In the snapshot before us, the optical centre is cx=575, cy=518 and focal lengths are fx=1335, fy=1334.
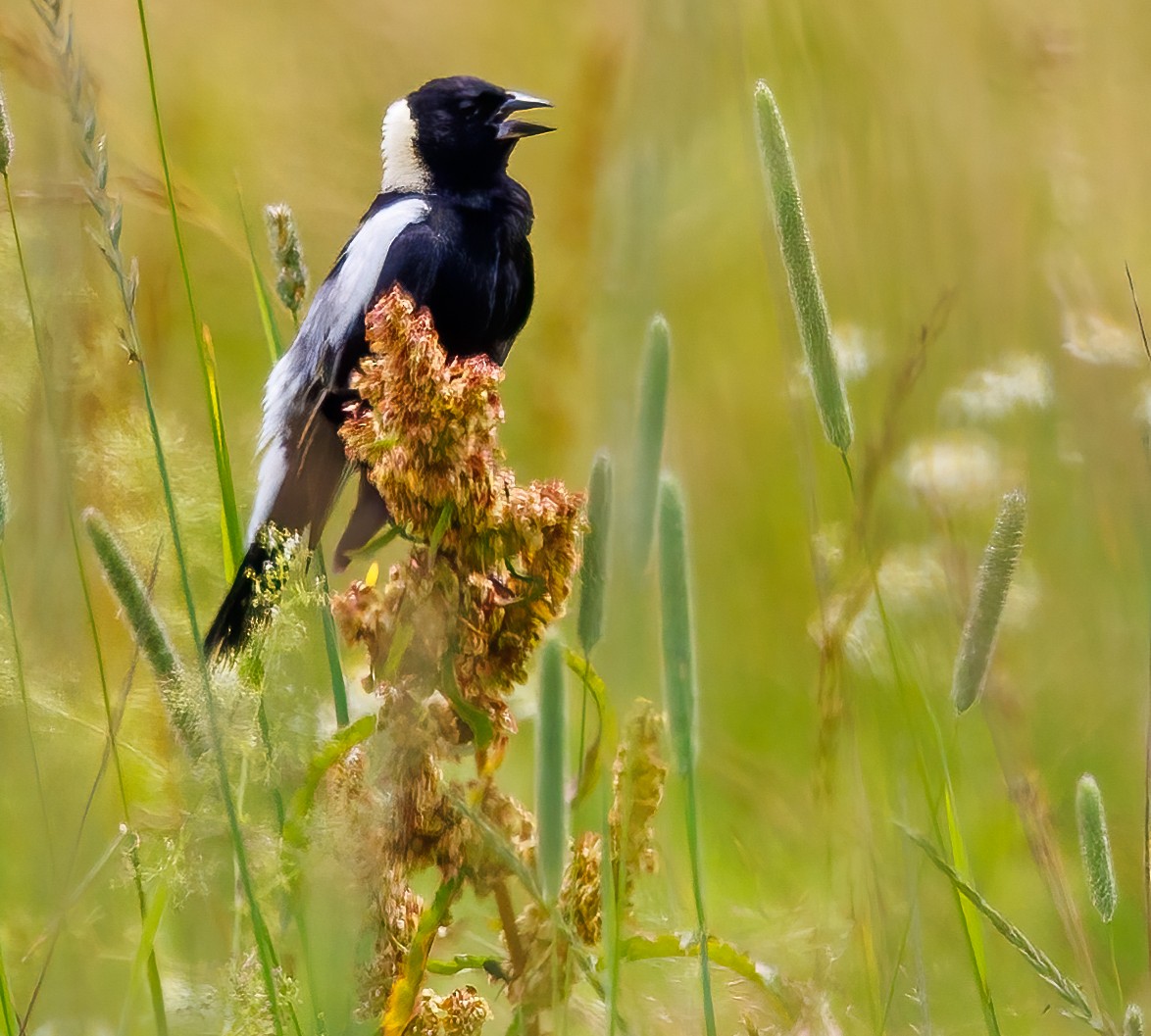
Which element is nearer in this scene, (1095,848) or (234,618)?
(1095,848)

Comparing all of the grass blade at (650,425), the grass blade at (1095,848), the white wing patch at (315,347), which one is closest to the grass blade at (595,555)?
the grass blade at (650,425)

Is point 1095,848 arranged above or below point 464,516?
below

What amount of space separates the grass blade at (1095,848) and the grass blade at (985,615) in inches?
2.6

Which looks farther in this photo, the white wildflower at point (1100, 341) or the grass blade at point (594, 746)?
the white wildflower at point (1100, 341)

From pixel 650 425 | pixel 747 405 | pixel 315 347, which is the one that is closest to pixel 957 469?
pixel 747 405

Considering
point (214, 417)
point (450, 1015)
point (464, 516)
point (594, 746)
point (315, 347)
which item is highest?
point (315, 347)

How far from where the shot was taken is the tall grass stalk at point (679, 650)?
56 cm

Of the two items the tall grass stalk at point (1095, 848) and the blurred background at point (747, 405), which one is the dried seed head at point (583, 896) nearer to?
the blurred background at point (747, 405)

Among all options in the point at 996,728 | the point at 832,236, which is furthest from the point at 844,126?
the point at 996,728

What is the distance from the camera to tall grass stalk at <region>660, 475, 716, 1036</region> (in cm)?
56

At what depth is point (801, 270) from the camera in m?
0.64

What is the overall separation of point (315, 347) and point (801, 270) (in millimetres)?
964

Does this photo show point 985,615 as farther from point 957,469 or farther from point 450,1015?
point 957,469

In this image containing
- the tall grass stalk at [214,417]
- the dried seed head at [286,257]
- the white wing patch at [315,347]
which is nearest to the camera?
the tall grass stalk at [214,417]
